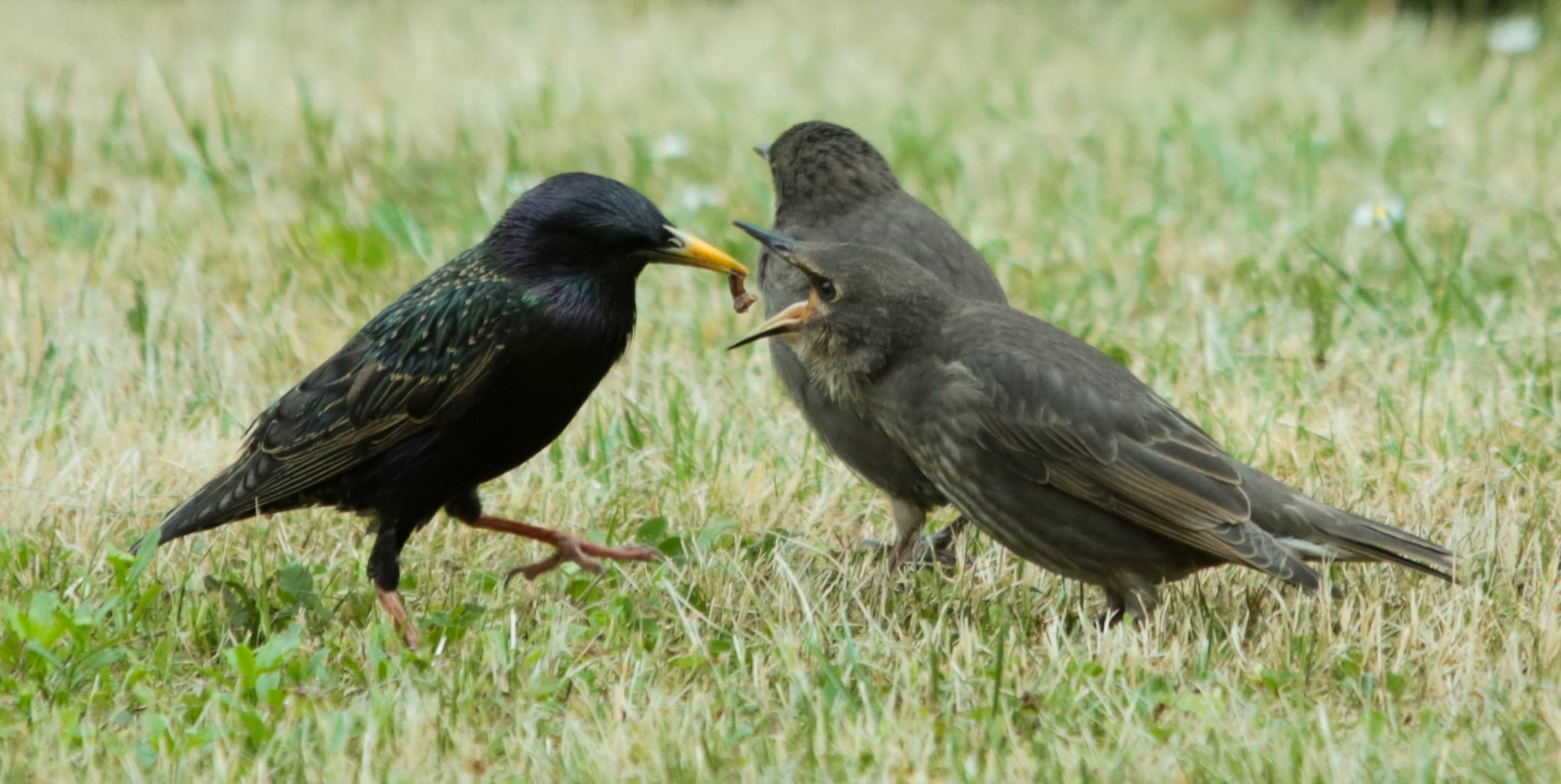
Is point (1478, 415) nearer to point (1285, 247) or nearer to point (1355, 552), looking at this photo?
point (1355, 552)

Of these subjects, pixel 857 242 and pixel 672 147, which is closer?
pixel 857 242

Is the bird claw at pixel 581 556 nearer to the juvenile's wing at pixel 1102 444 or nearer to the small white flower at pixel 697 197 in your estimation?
the juvenile's wing at pixel 1102 444

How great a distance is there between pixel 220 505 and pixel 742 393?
1805 millimetres

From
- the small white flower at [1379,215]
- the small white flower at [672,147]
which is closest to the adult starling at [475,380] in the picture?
the small white flower at [1379,215]

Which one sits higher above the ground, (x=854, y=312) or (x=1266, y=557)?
(x=854, y=312)

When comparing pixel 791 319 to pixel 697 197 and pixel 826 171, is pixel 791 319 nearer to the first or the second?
pixel 826 171

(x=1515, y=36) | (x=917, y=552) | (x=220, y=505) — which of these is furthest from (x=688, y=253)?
(x=1515, y=36)

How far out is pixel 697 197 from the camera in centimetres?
743

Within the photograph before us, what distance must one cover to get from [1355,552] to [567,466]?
2.22 meters

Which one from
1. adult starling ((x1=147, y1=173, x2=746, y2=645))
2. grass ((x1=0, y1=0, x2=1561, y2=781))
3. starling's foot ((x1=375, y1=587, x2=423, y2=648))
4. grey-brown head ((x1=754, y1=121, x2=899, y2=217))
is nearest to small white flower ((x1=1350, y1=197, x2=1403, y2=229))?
grass ((x1=0, y1=0, x2=1561, y2=781))

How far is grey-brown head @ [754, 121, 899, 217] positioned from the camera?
5.35 meters

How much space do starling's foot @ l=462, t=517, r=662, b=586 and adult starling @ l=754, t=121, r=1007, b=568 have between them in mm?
574

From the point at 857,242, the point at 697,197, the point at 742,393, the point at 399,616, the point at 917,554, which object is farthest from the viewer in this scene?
the point at 697,197

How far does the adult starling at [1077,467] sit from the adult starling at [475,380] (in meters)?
0.41
